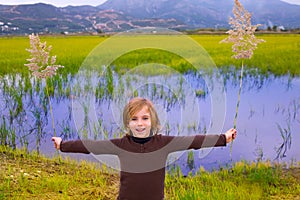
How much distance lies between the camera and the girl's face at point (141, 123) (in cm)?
228

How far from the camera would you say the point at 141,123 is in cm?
228

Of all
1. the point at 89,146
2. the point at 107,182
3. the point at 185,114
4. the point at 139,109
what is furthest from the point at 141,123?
the point at 185,114

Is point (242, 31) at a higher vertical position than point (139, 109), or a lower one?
higher

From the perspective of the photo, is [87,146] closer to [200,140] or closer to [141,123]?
[141,123]

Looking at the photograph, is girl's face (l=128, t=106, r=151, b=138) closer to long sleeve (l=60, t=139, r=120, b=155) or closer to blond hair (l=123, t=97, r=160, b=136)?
blond hair (l=123, t=97, r=160, b=136)

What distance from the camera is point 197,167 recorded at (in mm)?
4211

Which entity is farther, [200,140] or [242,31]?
[242,31]

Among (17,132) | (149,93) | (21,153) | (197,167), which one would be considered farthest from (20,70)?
(197,167)

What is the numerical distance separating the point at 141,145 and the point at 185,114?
12.3ft

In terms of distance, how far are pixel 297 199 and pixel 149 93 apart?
4153 millimetres

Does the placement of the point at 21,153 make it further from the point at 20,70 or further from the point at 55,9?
the point at 55,9

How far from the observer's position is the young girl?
90.0 inches

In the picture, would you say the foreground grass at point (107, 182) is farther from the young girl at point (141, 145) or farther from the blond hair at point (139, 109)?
the blond hair at point (139, 109)

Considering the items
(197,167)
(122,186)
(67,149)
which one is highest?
(67,149)
